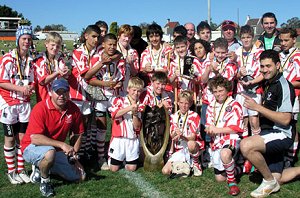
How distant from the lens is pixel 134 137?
6305 mm

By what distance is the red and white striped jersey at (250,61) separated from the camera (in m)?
6.15

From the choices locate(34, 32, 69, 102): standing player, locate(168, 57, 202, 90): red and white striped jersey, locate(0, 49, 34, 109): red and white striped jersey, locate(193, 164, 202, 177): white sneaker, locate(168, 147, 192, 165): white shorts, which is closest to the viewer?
locate(0, 49, 34, 109): red and white striped jersey

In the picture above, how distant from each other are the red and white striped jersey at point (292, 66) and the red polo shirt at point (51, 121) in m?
3.33

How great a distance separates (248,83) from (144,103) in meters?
1.71

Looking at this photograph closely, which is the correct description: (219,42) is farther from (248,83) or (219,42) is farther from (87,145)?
(87,145)

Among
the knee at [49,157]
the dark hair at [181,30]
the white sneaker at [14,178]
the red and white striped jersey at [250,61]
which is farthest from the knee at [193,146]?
the dark hair at [181,30]

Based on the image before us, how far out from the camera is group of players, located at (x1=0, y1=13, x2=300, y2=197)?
5.13m

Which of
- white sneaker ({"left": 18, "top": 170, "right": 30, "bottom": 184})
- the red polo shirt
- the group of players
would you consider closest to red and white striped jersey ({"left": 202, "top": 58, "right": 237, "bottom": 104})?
the group of players

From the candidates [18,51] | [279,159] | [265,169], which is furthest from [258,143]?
[18,51]

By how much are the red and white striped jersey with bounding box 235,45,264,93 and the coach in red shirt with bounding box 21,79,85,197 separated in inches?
108

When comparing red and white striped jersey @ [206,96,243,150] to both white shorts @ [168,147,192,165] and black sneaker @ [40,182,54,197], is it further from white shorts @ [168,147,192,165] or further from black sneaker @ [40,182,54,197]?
black sneaker @ [40,182,54,197]

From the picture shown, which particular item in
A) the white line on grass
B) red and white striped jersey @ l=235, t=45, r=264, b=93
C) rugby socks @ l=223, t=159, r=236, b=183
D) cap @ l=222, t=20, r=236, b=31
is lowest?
the white line on grass

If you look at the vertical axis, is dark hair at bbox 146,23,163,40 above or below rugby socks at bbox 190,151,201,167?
above

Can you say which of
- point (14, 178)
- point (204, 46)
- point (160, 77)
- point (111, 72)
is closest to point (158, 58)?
point (160, 77)
